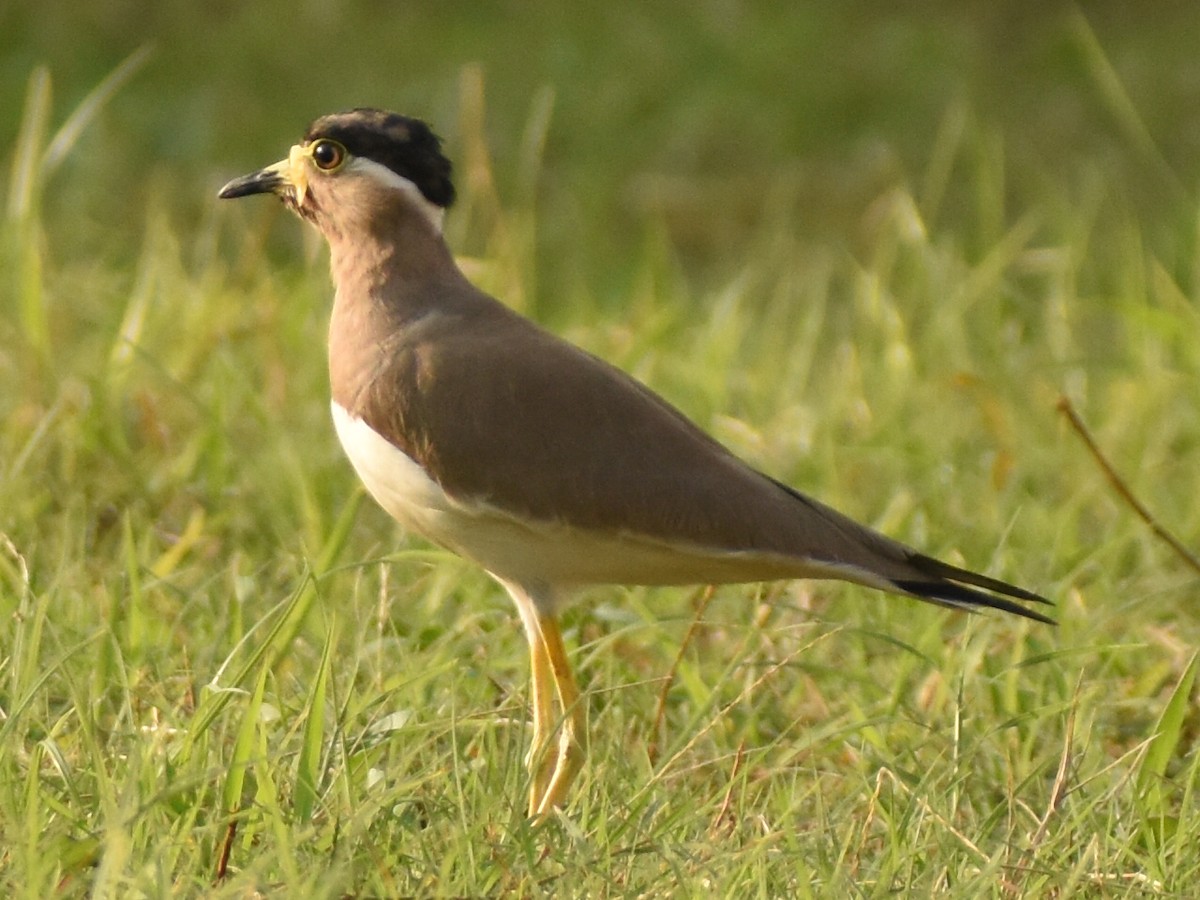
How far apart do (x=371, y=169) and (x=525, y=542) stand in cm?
74

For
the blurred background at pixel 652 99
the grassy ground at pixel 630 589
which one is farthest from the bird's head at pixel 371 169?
the blurred background at pixel 652 99

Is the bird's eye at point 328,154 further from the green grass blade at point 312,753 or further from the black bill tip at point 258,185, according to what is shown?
the green grass blade at point 312,753

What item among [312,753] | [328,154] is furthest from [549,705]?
[328,154]

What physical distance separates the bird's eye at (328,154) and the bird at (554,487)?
0.27 m

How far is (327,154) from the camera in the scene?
3549 millimetres

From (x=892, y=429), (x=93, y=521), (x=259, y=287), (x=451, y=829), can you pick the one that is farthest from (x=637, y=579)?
(x=259, y=287)

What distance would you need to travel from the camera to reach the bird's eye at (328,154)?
3.53 meters

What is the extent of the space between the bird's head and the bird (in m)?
0.17

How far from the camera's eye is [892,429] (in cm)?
488

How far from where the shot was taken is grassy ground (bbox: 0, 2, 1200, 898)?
9.30 ft

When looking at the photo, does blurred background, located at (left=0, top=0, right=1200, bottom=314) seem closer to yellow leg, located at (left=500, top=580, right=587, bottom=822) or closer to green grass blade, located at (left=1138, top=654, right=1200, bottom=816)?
yellow leg, located at (left=500, top=580, right=587, bottom=822)

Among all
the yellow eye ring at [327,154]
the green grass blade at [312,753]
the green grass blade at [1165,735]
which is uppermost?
the yellow eye ring at [327,154]

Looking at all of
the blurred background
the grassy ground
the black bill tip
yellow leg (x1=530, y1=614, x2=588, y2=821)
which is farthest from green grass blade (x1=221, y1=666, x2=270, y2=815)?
the blurred background

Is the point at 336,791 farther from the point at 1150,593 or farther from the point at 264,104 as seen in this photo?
the point at 264,104
